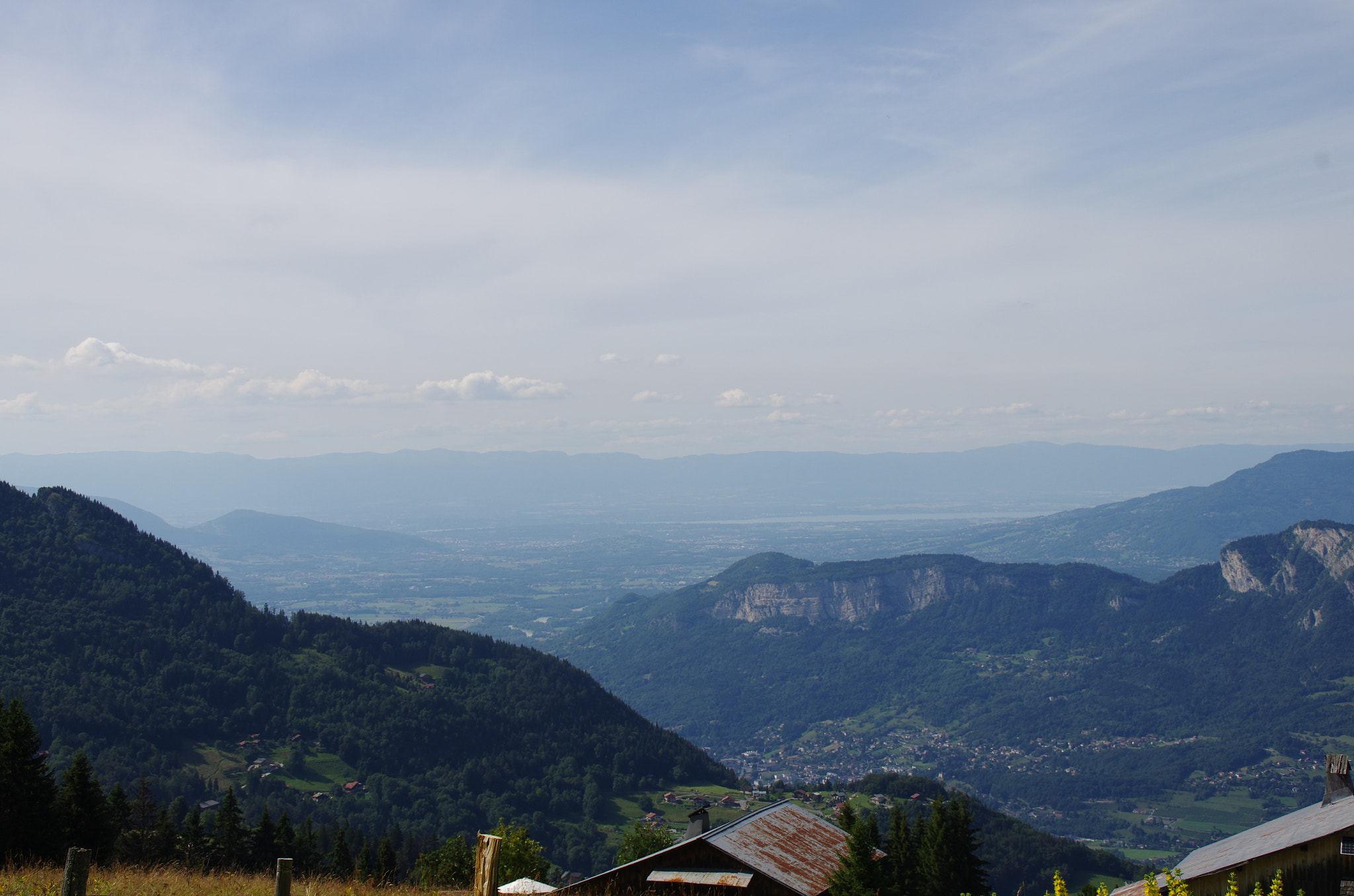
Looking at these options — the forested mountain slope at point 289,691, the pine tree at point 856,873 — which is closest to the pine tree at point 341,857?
the pine tree at point 856,873

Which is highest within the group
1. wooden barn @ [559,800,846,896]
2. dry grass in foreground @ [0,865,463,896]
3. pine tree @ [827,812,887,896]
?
dry grass in foreground @ [0,865,463,896]

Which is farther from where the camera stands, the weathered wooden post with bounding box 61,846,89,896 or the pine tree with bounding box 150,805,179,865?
the pine tree with bounding box 150,805,179,865

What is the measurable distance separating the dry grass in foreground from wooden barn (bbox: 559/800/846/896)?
265 inches

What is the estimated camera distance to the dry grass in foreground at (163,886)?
46.6 feet

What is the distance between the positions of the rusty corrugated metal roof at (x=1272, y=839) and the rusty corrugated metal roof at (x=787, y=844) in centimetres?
851

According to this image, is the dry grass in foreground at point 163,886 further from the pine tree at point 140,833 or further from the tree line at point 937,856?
the tree line at point 937,856

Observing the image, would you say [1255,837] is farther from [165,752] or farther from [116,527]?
[116,527]

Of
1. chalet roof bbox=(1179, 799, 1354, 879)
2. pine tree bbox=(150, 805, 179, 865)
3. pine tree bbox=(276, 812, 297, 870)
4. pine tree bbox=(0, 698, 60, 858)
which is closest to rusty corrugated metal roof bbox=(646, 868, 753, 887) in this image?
chalet roof bbox=(1179, 799, 1354, 879)

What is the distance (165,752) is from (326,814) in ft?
88.6

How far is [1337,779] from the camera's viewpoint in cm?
2909

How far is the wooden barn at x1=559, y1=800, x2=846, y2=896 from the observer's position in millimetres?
22812

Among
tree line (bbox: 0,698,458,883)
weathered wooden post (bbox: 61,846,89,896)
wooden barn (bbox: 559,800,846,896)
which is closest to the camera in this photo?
weathered wooden post (bbox: 61,846,89,896)

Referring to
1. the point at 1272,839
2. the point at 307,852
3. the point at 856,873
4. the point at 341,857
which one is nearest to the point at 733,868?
the point at 856,873

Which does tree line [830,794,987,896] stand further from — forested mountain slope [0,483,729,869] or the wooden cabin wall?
forested mountain slope [0,483,729,869]
